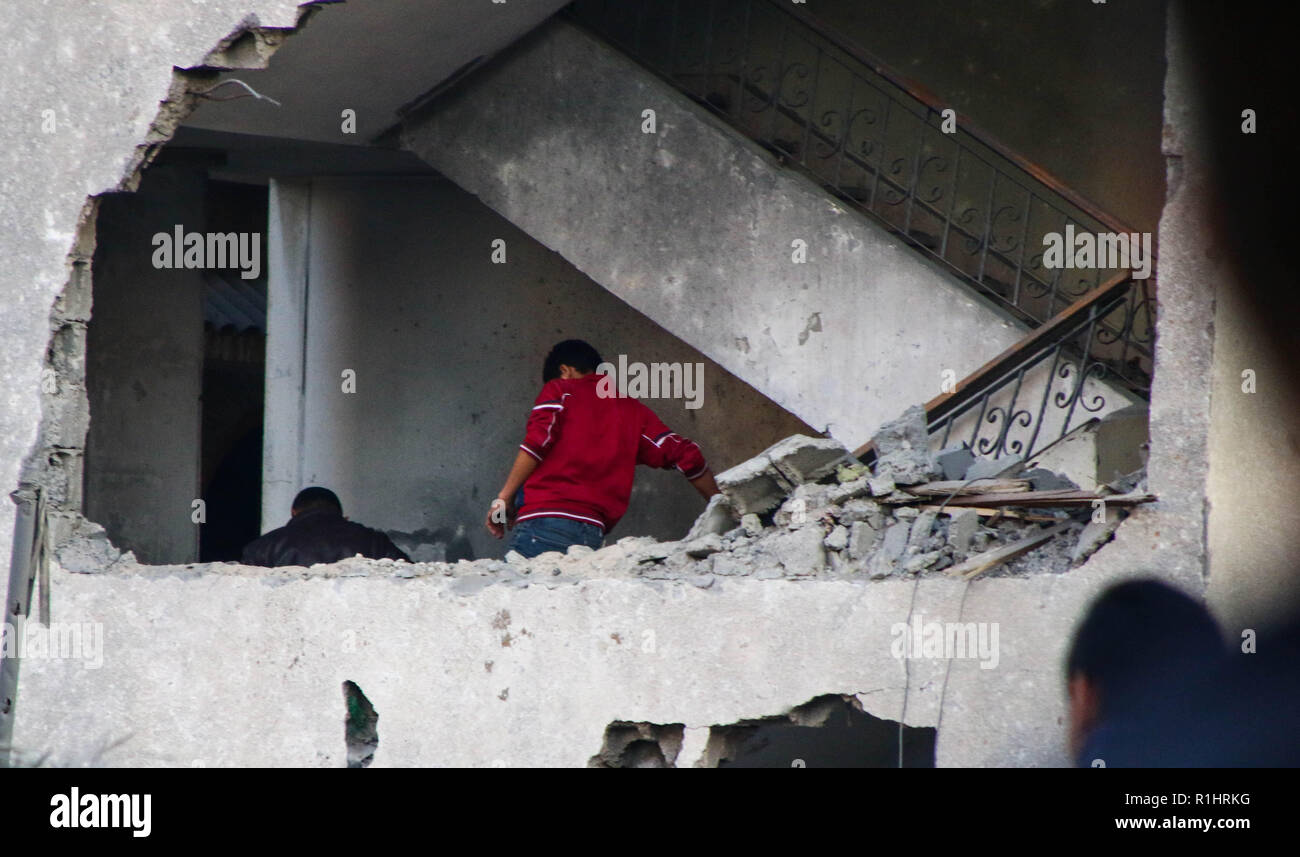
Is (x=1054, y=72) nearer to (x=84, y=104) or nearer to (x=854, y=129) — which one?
(x=854, y=129)

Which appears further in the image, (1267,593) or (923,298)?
(923,298)

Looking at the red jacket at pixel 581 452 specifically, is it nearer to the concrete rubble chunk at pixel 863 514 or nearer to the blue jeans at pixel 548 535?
the blue jeans at pixel 548 535

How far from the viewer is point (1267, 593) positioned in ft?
15.4

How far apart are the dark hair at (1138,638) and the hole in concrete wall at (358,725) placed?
7.93 ft

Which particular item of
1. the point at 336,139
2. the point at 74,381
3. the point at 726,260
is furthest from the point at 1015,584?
the point at 336,139

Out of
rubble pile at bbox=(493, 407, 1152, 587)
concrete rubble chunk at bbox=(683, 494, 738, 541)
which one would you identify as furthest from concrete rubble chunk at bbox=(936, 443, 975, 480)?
concrete rubble chunk at bbox=(683, 494, 738, 541)

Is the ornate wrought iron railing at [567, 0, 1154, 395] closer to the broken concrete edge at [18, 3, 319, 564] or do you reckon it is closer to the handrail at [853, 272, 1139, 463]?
the handrail at [853, 272, 1139, 463]

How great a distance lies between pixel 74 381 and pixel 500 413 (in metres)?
3.89

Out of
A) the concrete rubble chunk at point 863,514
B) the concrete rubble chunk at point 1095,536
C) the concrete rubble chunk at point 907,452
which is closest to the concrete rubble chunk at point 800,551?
the concrete rubble chunk at point 863,514

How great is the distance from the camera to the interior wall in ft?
30.6

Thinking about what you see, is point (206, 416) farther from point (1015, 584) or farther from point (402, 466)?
point (1015, 584)

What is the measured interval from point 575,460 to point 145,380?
4.35 metres

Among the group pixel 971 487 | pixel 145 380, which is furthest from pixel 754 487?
pixel 145 380

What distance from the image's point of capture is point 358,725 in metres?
5.38
